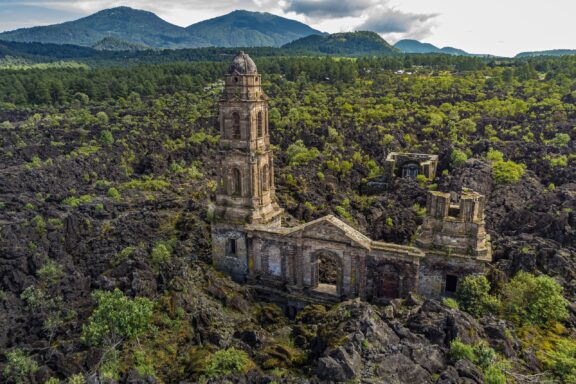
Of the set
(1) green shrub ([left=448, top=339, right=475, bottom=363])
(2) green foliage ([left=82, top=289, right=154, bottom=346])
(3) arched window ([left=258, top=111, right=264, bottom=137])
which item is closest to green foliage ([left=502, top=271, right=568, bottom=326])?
(1) green shrub ([left=448, top=339, right=475, bottom=363])

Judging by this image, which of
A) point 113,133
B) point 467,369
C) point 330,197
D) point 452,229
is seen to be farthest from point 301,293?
point 113,133

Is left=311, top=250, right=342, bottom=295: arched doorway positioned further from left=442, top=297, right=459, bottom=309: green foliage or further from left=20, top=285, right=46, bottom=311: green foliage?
left=20, top=285, right=46, bottom=311: green foliage

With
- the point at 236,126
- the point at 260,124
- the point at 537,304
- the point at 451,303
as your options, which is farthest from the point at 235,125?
the point at 537,304

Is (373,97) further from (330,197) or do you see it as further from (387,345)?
(387,345)

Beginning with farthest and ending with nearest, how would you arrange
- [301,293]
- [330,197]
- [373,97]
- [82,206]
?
1. [373,97]
2. [330,197]
3. [82,206]
4. [301,293]

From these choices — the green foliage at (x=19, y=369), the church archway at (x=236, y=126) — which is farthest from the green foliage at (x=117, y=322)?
the church archway at (x=236, y=126)

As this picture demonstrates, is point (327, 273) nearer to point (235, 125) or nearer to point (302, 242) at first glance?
point (302, 242)
